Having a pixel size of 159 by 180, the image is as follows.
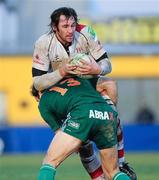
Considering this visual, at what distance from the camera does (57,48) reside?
28.5ft

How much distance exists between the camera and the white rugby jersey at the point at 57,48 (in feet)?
28.3

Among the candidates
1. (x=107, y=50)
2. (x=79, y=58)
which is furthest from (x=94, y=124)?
(x=107, y=50)

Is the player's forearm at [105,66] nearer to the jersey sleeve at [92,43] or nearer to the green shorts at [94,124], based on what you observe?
the jersey sleeve at [92,43]

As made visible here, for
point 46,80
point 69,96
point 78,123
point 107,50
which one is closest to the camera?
point 78,123

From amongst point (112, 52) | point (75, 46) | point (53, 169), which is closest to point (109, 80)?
point (75, 46)

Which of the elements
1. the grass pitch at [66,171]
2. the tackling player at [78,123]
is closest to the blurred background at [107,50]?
the grass pitch at [66,171]

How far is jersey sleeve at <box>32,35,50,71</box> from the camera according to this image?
8.62 m

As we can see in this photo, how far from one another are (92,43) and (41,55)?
571mm

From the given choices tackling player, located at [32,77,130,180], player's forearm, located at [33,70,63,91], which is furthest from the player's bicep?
tackling player, located at [32,77,130,180]

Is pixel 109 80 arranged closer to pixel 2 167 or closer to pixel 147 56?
pixel 2 167

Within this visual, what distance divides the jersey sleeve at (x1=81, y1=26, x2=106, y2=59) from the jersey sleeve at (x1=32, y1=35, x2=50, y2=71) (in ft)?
1.47

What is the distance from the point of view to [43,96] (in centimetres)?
866

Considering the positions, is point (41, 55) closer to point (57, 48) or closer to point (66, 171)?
point (57, 48)

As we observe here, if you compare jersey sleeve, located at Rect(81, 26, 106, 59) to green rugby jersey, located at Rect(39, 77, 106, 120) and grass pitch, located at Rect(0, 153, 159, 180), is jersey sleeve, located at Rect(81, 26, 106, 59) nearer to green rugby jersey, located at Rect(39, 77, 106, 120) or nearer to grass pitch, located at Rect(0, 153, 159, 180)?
green rugby jersey, located at Rect(39, 77, 106, 120)
